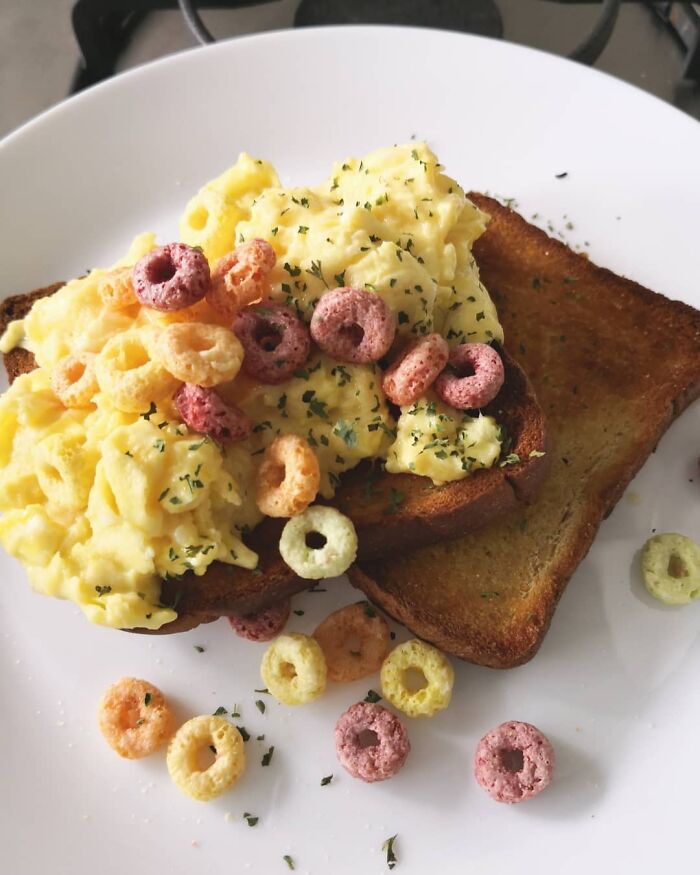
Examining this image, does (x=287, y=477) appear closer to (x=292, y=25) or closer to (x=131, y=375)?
(x=131, y=375)

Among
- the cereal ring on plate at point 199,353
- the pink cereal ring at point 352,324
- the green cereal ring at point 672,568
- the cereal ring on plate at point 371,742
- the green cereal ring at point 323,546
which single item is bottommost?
the green cereal ring at point 672,568

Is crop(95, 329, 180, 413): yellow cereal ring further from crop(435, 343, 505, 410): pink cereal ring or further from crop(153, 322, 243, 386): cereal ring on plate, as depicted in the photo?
crop(435, 343, 505, 410): pink cereal ring

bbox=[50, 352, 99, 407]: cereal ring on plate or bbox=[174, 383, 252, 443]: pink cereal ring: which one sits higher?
bbox=[50, 352, 99, 407]: cereal ring on plate

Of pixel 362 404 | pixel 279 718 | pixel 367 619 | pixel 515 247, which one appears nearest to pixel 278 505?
pixel 362 404

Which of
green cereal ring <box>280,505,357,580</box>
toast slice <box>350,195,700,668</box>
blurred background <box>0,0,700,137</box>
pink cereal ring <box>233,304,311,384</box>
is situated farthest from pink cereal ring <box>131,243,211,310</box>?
blurred background <box>0,0,700,137</box>

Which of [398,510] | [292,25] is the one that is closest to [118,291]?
[398,510]

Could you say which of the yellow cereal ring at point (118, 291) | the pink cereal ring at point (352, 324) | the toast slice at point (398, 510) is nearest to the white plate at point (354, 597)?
the toast slice at point (398, 510)

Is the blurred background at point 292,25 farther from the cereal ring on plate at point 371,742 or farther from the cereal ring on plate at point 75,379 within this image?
the cereal ring on plate at point 371,742

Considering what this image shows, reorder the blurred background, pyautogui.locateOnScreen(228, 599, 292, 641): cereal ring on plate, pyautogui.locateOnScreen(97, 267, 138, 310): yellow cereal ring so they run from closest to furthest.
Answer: pyautogui.locateOnScreen(97, 267, 138, 310): yellow cereal ring < pyautogui.locateOnScreen(228, 599, 292, 641): cereal ring on plate < the blurred background

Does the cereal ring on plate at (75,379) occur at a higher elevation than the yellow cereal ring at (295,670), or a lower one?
higher
